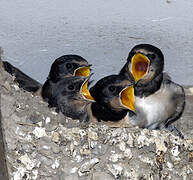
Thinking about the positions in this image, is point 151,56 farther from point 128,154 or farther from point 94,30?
point 128,154

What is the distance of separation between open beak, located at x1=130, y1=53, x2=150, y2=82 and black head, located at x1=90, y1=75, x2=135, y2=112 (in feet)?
0.28

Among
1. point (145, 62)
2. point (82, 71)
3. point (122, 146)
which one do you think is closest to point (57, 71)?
point (82, 71)

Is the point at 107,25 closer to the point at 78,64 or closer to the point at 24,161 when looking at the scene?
the point at 78,64

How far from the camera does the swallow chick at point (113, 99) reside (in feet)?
11.1

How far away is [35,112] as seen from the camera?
3191 mm

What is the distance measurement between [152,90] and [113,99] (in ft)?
1.28

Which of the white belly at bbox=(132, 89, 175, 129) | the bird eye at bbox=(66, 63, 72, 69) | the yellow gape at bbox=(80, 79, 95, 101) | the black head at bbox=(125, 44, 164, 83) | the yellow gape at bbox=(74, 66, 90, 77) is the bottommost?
the white belly at bbox=(132, 89, 175, 129)

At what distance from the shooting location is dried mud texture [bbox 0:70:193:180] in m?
3.00

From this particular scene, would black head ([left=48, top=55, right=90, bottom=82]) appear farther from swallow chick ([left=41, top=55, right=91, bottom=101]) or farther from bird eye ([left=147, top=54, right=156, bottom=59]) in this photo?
bird eye ([left=147, top=54, right=156, bottom=59])

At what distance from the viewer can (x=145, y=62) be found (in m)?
3.57

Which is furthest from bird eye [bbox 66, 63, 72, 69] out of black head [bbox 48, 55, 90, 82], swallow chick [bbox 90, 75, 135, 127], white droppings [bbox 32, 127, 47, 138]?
white droppings [bbox 32, 127, 47, 138]

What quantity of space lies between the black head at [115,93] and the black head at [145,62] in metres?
0.10

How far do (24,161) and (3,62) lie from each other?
984 mm

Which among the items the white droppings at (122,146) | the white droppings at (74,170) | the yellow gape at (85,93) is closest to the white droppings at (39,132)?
the white droppings at (74,170)
